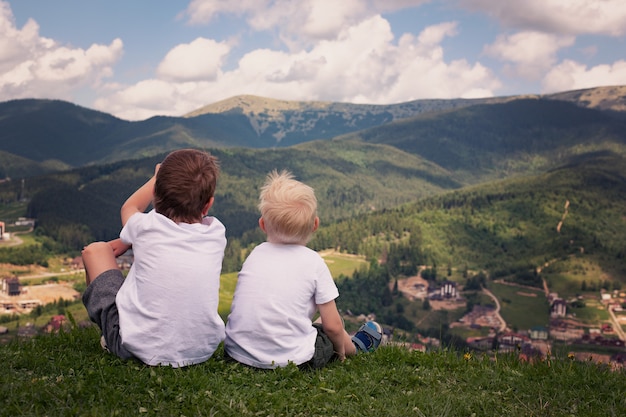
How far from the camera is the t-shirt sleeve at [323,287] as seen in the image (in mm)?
5930

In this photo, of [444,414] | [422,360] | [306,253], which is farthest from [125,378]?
[422,360]

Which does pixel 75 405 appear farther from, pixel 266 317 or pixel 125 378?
pixel 266 317

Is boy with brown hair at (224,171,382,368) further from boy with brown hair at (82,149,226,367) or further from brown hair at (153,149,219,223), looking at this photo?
brown hair at (153,149,219,223)

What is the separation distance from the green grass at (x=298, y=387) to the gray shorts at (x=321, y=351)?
0.15 meters

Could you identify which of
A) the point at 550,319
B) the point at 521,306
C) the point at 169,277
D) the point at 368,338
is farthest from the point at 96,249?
the point at 521,306

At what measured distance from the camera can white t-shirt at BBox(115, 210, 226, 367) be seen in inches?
210

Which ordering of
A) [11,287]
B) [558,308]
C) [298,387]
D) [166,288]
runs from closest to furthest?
[166,288] < [298,387] < [558,308] < [11,287]

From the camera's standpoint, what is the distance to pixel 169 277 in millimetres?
5340

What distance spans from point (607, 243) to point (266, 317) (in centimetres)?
19642

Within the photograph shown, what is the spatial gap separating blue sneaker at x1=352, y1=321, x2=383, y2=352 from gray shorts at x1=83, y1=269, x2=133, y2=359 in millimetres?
3073

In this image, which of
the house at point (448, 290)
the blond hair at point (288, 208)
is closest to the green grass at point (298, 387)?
the blond hair at point (288, 208)

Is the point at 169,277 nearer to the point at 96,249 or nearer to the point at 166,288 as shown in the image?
the point at 166,288

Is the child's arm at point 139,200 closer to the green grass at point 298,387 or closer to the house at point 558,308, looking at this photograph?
the green grass at point 298,387

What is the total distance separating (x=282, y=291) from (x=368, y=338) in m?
2.22
